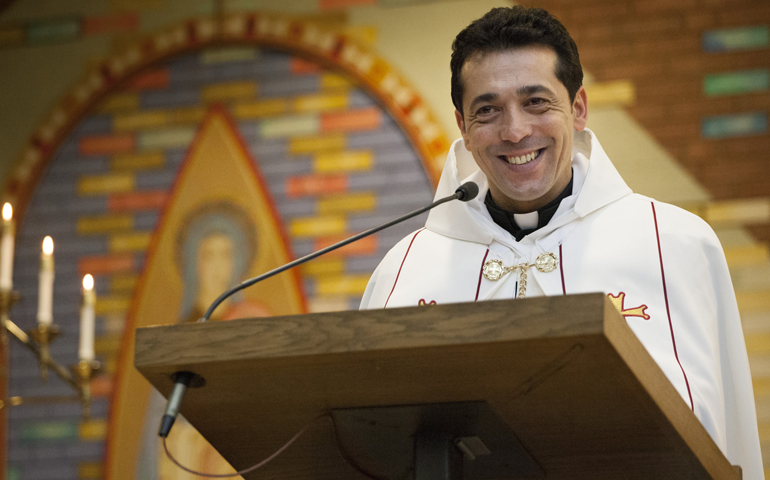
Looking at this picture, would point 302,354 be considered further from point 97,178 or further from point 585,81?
point 97,178

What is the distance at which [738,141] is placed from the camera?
4.30m

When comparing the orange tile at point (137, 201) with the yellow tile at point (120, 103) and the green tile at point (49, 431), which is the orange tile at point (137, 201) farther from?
the green tile at point (49, 431)

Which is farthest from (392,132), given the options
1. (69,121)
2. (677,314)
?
(677,314)

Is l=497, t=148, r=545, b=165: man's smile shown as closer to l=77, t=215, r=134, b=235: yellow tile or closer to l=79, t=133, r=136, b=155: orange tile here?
l=77, t=215, r=134, b=235: yellow tile

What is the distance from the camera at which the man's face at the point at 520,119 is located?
7.33ft

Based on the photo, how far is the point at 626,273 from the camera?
2.14 metres

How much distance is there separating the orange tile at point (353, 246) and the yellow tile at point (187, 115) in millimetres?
970

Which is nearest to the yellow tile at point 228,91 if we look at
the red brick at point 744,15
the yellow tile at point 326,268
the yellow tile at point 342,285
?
the yellow tile at point 326,268

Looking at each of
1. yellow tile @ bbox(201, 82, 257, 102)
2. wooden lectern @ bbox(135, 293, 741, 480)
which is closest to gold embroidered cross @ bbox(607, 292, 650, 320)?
wooden lectern @ bbox(135, 293, 741, 480)

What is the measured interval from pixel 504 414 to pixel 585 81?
11.1 feet

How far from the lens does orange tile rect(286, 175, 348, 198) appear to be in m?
4.76

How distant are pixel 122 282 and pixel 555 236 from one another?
3154 millimetres

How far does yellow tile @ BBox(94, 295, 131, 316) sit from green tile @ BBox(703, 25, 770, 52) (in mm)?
3113

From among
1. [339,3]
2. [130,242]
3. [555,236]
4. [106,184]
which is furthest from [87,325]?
[339,3]
